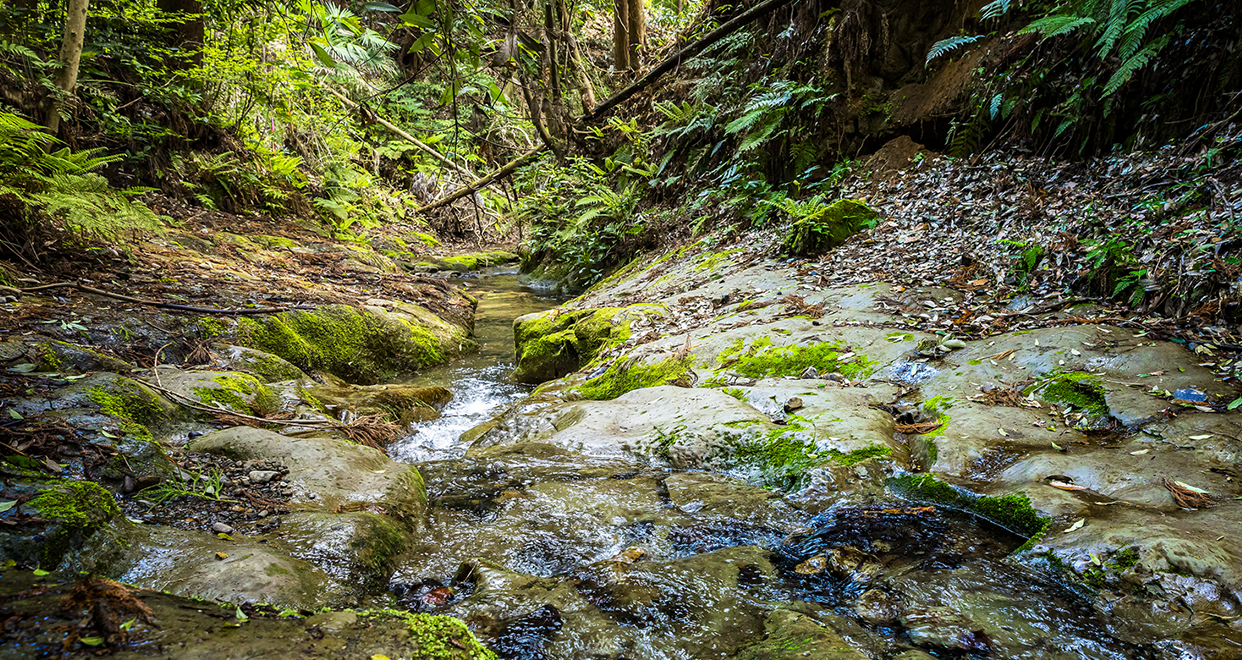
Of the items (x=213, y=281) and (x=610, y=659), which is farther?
(x=213, y=281)

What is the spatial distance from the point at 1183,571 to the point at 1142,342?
7.31 ft

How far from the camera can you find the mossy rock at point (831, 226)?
22.3ft

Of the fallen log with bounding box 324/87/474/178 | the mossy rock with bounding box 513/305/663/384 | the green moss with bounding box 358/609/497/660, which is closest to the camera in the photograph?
the green moss with bounding box 358/609/497/660

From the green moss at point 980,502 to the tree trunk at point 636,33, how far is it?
1239 centimetres

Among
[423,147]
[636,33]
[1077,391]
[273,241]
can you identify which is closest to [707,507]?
[1077,391]

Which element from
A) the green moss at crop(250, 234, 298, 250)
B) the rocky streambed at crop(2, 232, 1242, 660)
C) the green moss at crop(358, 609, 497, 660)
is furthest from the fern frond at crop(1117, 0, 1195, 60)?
the green moss at crop(250, 234, 298, 250)

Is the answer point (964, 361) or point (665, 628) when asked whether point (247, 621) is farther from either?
point (964, 361)

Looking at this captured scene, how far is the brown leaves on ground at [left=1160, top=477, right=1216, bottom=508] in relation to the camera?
223cm

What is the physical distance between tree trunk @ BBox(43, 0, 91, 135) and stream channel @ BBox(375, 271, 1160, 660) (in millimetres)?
5460

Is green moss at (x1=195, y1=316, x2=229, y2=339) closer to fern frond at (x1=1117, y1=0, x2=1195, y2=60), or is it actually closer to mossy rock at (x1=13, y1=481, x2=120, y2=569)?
mossy rock at (x1=13, y1=481, x2=120, y2=569)

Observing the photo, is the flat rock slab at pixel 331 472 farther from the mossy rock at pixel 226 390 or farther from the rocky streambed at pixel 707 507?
the mossy rock at pixel 226 390

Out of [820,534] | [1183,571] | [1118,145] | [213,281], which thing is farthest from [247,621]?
[1118,145]

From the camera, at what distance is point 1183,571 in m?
1.90

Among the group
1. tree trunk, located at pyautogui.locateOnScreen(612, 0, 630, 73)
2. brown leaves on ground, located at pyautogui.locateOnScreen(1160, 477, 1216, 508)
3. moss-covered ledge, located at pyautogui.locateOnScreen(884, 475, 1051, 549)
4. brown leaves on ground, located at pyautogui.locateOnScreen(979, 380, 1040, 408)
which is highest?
tree trunk, located at pyautogui.locateOnScreen(612, 0, 630, 73)
